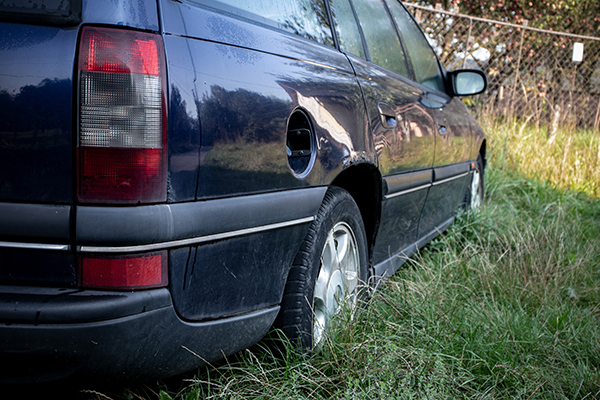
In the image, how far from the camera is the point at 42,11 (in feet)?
3.82

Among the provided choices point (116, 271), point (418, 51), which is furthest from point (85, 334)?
point (418, 51)

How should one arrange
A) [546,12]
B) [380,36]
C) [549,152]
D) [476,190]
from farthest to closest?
[546,12] → [549,152] → [476,190] → [380,36]

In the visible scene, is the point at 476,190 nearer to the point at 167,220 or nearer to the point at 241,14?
the point at 241,14

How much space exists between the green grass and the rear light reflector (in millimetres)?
483

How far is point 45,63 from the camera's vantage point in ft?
3.78

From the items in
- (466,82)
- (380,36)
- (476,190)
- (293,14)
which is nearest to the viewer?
(293,14)

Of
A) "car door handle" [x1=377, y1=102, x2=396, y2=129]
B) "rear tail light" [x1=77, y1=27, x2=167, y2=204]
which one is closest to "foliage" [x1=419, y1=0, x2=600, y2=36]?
"car door handle" [x1=377, y1=102, x2=396, y2=129]

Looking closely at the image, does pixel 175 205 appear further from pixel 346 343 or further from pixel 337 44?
pixel 337 44

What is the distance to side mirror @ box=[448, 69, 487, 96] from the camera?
12.6 ft

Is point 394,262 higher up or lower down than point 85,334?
lower down

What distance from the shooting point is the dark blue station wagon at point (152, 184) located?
1155 mm

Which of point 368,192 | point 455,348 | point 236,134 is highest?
point 236,134

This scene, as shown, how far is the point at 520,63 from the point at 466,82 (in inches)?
211

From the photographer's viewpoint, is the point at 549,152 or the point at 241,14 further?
the point at 549,152
